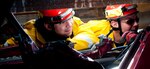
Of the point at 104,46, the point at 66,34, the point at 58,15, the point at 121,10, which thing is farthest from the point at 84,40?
the point at 121,10

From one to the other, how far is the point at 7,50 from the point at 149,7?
627 centimetres

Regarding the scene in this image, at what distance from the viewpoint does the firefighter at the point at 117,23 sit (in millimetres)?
4949

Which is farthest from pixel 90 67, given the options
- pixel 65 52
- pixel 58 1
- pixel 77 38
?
pixel 77 38

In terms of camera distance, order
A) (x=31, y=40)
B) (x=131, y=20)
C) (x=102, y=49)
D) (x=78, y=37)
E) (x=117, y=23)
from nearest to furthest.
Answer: (x=31, y=40), (x=102, y=49), (x=78, y=37), (x=131, y=20), (x=117, y=23)

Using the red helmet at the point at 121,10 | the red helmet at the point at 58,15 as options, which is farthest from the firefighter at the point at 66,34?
the red helmet at the point at 121,10

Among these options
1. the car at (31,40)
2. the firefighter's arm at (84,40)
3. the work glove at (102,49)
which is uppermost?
the car at (31,40)

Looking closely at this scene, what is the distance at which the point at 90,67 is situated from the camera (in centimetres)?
166

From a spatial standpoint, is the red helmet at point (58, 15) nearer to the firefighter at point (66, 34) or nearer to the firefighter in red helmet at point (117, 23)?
the firefighter at point (66, 34)

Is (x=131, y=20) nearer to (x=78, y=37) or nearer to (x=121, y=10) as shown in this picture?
(x=121, y=10)

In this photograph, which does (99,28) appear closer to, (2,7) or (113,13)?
(113,13)

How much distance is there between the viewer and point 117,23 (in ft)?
16.7

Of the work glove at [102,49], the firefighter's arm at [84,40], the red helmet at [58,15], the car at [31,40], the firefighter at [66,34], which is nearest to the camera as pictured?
the car at [31,40]

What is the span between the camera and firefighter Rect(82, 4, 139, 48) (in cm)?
495

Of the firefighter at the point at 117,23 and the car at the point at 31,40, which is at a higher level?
the car at the point at 31,40
